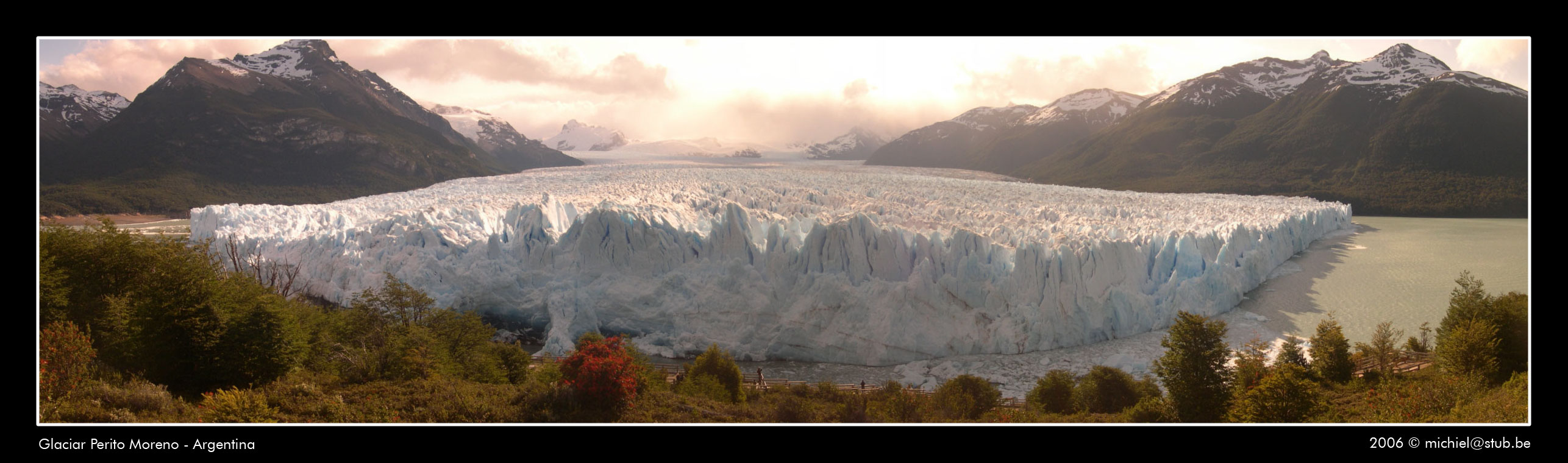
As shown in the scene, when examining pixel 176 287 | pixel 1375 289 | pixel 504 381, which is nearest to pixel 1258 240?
pixel 1375 289

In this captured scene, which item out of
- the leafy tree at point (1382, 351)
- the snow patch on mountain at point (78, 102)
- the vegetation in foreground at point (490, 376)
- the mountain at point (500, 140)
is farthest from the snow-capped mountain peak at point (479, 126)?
the leafy tree at point (1382, 351)

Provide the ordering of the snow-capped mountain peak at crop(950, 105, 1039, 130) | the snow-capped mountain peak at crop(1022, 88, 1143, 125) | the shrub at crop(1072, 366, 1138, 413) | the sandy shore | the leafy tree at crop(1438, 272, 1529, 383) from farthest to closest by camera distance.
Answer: the snow-capped mountain peak at crop(1022, 88, 1143, 125), the snow-capped mountain peak at crop(950, 105, 1039, 130), the sandy shore, the shrub at crop(1072, 366, 1138, 413), the leafy tree at crop(1438, 272, 1529, 383)

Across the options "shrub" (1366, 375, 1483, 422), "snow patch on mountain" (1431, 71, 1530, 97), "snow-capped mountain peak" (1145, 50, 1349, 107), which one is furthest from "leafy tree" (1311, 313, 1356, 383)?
"snow-capped mountain peak" (1145, 50, 1349, 107)

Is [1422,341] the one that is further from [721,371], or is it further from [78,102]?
[78,102]

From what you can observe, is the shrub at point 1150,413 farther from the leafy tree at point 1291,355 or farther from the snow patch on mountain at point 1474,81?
the snow patch on mountain at point 1474,81

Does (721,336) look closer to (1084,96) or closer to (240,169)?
(240,169)

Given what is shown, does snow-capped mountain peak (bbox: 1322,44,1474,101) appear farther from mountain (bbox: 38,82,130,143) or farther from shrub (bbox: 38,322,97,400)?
mountain (bbox: 38,82,130,143)

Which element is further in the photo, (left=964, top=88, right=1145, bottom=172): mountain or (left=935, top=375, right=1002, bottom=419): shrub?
(left=964, top=88, right=1145, bottom=172): mountain
